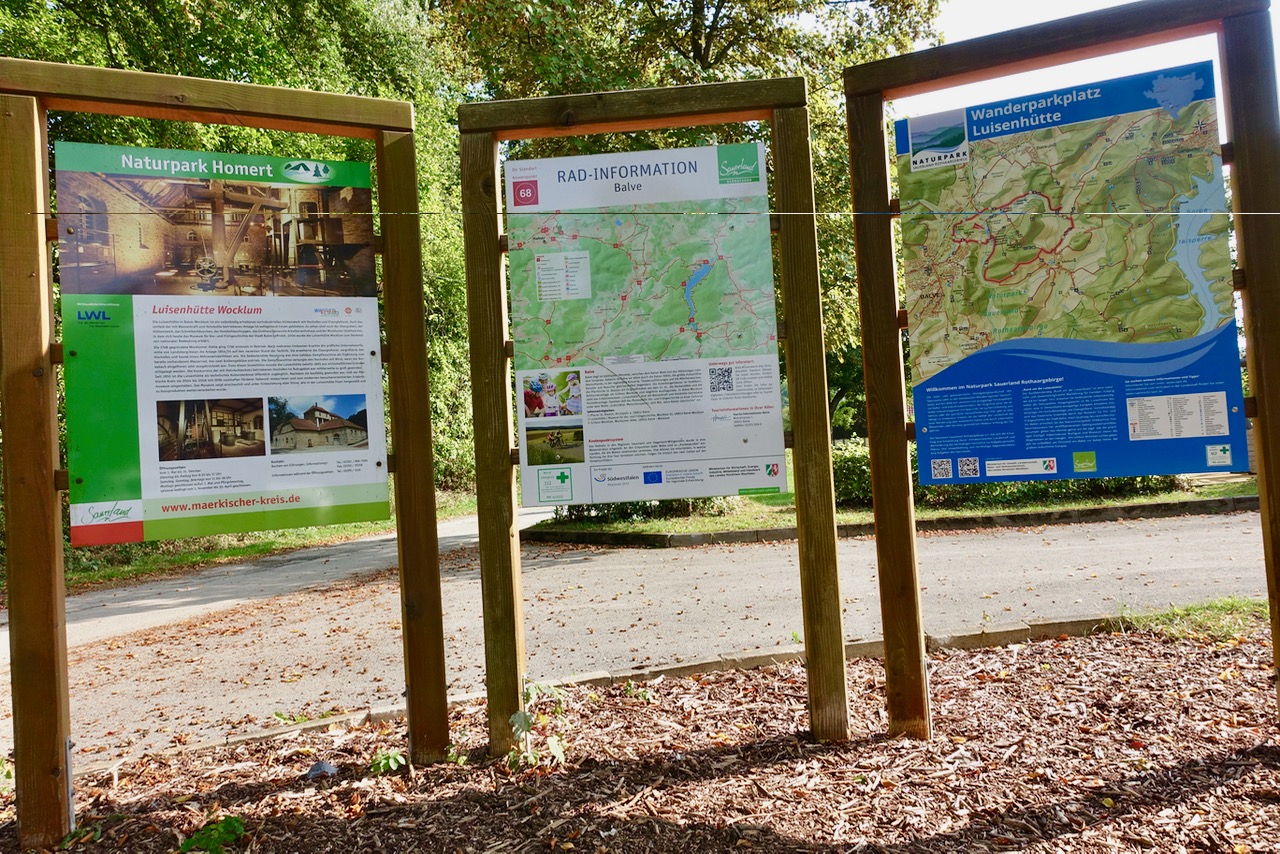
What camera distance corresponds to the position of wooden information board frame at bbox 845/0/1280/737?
3.22 metres

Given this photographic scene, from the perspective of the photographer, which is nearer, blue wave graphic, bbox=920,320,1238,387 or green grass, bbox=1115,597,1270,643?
blue wave graphic, bbox=920,320,1238,387

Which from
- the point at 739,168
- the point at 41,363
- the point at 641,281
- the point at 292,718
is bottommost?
the point at 292,718

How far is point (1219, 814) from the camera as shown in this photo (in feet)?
9.02

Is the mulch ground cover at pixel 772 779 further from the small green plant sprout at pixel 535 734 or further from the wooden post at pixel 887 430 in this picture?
the wooden post at pixel 887 430

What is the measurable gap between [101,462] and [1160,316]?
4379 mm

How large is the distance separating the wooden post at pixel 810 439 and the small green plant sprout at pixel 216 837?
2.32m

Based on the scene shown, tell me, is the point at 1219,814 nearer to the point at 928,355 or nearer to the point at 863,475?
the point at 928,355

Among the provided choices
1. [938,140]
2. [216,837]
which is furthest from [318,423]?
[938,140]

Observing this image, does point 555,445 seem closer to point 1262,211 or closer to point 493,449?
point 493,449

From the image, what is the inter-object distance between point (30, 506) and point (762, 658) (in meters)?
3.71

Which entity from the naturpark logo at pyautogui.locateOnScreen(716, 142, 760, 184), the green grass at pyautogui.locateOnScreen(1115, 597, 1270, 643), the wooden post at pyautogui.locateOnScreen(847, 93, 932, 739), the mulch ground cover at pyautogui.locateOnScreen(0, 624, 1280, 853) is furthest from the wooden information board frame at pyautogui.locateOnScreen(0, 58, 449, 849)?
the green grass at pyautogui.locateOnScreen(1115, 597, 1270, 643)

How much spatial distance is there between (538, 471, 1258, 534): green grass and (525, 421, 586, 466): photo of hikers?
27.8ft

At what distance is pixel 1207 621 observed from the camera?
493 cm

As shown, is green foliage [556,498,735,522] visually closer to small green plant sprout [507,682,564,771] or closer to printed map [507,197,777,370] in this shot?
small green plant sprout [507,682,564,771]
